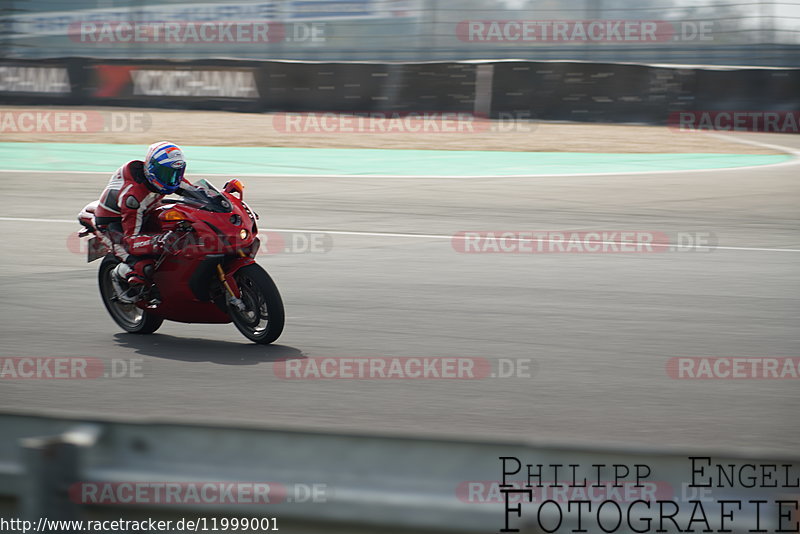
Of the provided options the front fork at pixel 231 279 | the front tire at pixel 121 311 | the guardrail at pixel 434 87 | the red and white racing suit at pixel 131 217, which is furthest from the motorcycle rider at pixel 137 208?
the guardrail at pixel 434 87

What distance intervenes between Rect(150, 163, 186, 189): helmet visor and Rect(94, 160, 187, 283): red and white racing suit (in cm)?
6

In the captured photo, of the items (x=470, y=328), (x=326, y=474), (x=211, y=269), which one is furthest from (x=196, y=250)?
(x=326, y=474)

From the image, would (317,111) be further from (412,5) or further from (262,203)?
(262,203)

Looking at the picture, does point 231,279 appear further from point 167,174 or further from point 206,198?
point 167,174

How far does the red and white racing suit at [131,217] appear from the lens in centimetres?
753

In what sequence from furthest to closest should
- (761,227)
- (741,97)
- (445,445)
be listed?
(741,97)
(761,227)
(445,445)

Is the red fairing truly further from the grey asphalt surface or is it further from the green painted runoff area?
the green painted runoff area

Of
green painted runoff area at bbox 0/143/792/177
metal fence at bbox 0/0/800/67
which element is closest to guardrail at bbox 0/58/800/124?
metal fence at bbox 0/0/800/67

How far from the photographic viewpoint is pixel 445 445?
289 cm

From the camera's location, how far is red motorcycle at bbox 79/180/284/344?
23.8 feet

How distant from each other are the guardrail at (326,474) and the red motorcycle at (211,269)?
4.15 meters

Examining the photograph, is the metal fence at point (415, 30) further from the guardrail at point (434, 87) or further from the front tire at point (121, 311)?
the front tire at point (121, 311)

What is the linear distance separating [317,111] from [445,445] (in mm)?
24590

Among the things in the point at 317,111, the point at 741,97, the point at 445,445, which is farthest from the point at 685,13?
the point at 445,445
